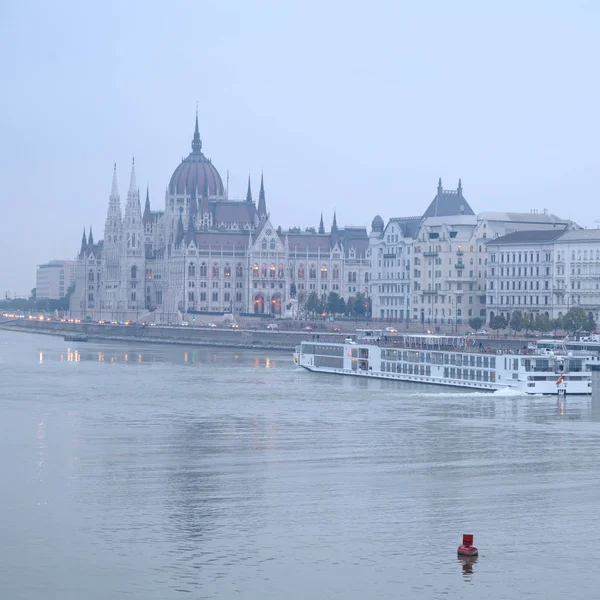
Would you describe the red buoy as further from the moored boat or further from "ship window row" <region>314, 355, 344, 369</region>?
the moored boat

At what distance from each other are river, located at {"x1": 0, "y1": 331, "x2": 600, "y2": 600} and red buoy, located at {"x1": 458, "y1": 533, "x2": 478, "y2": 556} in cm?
28

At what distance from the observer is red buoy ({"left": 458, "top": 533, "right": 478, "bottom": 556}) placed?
33.5 metres

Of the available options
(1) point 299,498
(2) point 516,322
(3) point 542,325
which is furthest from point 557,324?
(1) point 299,498

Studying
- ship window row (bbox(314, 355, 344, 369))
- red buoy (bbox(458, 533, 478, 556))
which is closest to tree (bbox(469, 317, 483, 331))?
ship window row (bbox(314, 355, 344, 369))

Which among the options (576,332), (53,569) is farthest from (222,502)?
(576,332)

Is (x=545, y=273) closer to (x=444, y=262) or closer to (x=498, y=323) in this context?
(x=498, y=323)

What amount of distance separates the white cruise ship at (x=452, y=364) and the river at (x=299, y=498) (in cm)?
210

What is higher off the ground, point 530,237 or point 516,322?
point 530,237

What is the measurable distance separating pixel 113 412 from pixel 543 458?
2191 cm

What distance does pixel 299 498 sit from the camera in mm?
39812

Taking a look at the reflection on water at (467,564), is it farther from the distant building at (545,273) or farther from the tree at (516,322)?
the distant building at (545,273)

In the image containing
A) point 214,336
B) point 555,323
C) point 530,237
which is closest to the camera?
point 555,323

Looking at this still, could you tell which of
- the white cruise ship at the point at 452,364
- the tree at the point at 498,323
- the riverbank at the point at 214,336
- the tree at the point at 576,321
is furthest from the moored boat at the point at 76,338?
the white cruise ship at the point at 452,364

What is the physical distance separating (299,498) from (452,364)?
38956mm
